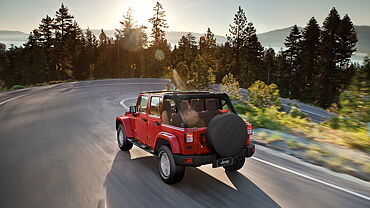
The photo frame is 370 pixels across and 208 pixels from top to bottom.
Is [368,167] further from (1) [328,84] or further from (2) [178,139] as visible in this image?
(1) [328,84]

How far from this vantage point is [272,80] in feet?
235

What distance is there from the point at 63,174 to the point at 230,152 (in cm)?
348

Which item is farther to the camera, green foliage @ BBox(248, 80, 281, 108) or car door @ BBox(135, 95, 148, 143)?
green foliage @ BBox(248, 80, 281, 108)

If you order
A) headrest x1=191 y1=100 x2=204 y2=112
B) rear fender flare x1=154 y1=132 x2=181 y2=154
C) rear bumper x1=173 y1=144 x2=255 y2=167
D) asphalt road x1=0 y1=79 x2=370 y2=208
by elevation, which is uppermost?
headrest x1=191 y1=100 x2=204 y2=112

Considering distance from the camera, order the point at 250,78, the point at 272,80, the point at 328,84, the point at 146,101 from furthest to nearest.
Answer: the point at 272,80, the point at 250,78, the point at 328,84, the point at 146,101

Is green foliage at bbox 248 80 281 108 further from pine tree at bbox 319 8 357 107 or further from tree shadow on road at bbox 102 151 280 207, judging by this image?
pine tree at bbox 319 8 357 107

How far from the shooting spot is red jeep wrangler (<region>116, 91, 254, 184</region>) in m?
4.83

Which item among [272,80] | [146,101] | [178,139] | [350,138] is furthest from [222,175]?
[272,80]

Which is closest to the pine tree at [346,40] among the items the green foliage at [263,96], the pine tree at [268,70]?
the pine tree at [268,70]

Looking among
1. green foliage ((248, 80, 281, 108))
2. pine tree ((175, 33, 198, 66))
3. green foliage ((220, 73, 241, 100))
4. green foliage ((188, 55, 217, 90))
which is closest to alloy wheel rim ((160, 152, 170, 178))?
green foliage ((248, 80, 281, 108))

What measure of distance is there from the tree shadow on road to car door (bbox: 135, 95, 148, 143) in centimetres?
82

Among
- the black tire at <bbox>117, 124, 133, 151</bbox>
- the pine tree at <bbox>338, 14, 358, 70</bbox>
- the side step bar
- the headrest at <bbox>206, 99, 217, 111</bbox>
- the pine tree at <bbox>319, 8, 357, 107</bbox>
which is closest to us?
the side step bar

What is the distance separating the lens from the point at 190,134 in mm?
4863

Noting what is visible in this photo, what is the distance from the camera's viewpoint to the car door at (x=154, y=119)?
570cm
